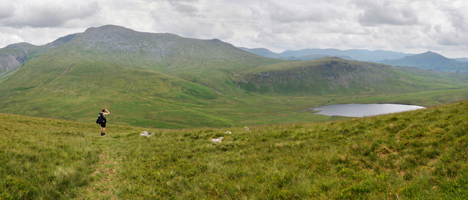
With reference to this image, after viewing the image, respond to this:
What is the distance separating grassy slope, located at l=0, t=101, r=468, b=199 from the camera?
334 inches

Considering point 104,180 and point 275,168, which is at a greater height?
point 275,168

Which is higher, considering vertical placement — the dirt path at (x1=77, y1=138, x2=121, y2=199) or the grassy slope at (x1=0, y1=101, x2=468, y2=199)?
the grassy slope at (x1=0, y1=101, x2=468, y2=199)

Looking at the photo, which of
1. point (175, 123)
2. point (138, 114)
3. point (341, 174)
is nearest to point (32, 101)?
point (138, 114)

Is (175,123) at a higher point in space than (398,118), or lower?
lower

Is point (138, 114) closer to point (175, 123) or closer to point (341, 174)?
point (175, 123)

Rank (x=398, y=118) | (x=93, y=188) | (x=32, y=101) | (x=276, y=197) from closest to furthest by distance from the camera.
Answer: (x=276, y=197), (x=93, y=188), (x=398, y=118), (x=32, y=101)

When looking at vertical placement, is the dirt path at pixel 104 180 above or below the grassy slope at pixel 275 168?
below

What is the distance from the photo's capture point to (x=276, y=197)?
9.10 meters

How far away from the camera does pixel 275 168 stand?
1152cm

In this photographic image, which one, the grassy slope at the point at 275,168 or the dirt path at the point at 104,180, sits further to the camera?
the dirt path at the point at 104,180

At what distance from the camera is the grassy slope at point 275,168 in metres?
8.49

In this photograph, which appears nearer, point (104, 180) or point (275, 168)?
point (275, 168)

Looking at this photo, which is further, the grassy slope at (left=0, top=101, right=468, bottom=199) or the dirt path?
the dirt path

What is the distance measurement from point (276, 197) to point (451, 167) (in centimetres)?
712
